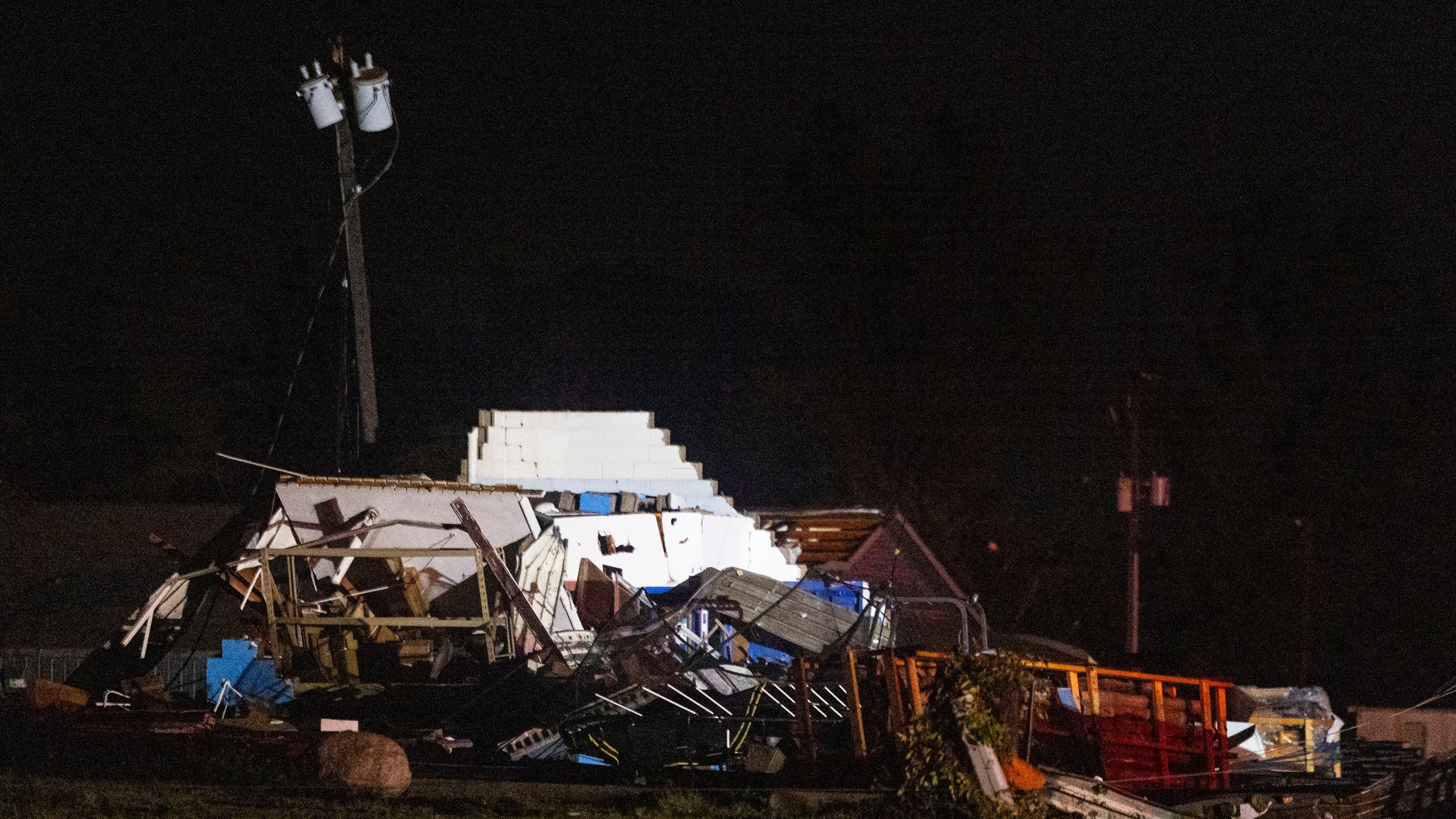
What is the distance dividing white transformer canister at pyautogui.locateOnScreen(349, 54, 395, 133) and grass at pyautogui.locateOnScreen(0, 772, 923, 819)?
32.3 feet

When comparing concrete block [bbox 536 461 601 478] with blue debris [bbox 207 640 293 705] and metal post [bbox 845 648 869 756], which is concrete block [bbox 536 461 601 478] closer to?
blue debris [bbox 207 640 293 705]

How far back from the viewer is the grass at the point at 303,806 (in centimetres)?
943

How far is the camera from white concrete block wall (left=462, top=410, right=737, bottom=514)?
1922 centimetres

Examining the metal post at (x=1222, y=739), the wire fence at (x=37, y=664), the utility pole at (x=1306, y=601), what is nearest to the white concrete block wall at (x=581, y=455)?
the wire fence at (x=37, y=664)

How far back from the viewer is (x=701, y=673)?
47.1 feet

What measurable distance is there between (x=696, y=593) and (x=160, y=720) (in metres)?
6.15

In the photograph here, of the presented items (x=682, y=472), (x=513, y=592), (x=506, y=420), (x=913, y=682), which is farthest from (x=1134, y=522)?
(x=913, y=682)

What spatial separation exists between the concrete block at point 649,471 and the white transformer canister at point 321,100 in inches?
249

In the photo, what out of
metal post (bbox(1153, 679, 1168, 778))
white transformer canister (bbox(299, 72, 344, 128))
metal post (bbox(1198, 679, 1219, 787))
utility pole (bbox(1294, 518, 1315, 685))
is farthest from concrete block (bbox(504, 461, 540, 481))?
utility pole (bbox(1294, 518, 1315, 685))

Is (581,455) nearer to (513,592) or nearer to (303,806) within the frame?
(513,592)

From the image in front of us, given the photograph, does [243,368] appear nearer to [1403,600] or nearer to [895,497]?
[895,497]

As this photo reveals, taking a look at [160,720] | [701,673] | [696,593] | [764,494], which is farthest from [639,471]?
[764,494]

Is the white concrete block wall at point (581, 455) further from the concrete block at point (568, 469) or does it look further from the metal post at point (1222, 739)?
the metal post at point (1222, 739)

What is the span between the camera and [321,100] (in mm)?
17484
